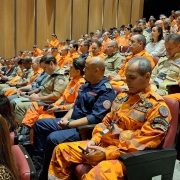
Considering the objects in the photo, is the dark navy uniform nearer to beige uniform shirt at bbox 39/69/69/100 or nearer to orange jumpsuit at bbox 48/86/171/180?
orange jumpsuit at bbox 48/86/171/180

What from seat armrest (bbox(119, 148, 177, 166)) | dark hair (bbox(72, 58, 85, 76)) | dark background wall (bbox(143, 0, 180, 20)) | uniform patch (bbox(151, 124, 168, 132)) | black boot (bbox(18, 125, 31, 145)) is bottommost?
black boot (bbox(18, 125, 31, 145))

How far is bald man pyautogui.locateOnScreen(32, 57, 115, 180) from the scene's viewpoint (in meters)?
1.90

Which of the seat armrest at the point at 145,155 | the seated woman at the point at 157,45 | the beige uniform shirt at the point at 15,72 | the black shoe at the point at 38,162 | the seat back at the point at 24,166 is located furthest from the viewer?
the beige uniform shirt at the point at 15,72

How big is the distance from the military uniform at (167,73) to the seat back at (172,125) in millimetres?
886

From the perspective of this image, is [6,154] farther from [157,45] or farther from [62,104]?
[157,45]

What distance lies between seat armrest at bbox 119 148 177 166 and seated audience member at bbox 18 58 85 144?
1.22 m

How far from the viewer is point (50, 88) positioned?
121 inches

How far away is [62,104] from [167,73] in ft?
3.64

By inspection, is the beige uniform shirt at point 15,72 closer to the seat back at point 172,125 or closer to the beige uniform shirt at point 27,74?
the beige uniform shirt at point 27,74

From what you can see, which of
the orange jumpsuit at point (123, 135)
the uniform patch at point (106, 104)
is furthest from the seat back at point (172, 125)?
the uniform patch at point (106, 104)

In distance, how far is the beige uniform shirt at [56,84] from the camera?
293 centimetres

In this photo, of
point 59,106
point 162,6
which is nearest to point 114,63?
point 59,106

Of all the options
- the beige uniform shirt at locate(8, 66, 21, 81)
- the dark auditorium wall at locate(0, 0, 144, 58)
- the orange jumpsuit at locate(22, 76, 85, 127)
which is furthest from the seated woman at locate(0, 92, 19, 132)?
the dark auditorium wall at locate(0, 0, 144, 58)

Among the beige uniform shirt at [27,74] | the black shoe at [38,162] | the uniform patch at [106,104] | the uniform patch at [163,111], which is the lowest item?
the black shoe at [38,162]
